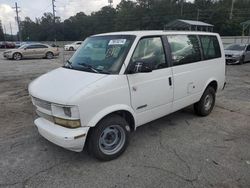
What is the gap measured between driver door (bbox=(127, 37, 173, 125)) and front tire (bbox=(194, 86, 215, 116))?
125 cm

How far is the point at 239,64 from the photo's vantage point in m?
16.2

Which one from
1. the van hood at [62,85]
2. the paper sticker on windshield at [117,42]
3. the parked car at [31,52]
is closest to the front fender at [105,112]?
the van hood at [62,85]

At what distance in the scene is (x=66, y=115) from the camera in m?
3.10

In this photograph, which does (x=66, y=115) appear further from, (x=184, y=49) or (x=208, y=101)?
(x=208, y=101)

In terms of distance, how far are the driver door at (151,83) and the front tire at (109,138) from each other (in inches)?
13.3

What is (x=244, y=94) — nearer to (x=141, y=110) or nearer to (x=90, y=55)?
(x=141, y=110)

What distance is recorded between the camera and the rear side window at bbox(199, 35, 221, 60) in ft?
16.6

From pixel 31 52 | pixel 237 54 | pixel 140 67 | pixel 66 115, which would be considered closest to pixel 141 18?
pixel 31 52

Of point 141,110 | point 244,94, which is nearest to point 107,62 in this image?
point 141,110

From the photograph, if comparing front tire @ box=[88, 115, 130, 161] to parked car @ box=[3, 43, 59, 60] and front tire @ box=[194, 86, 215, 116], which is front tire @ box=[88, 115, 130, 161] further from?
parked car @ box=[3, 43, 59, 60]

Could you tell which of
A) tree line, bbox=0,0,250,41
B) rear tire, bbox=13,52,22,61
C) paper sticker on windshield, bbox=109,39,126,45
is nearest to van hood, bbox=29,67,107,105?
paper sticker on windshield, bbox=109,39,126,45

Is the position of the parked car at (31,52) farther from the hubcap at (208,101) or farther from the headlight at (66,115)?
the headlight at (66,115)

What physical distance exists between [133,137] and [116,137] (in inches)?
29.8

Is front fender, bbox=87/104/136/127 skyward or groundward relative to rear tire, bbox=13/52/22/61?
skyward
